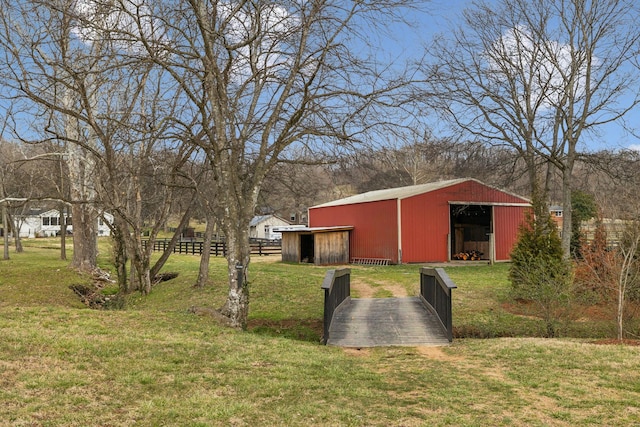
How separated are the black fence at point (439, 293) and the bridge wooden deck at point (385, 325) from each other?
0.15m

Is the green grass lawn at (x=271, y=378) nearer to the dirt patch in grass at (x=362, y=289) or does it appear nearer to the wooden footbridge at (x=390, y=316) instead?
the wooden footbridge at (x=390, y=316)

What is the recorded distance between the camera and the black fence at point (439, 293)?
8656 millimetres

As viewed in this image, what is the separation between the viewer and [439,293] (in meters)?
9.84

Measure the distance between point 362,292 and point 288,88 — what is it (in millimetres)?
7417

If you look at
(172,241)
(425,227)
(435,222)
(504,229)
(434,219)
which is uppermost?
(434,219)

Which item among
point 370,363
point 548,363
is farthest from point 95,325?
point 548,363

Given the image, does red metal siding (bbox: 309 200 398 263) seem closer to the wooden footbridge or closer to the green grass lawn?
the wooden footbridge

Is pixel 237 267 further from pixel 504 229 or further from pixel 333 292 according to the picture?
pixel 504 229

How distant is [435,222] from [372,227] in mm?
3131

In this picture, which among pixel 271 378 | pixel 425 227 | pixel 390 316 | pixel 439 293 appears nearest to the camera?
pixel 271 378

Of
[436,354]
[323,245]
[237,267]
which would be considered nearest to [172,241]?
[237,267]

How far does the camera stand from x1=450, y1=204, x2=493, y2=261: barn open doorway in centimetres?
2652

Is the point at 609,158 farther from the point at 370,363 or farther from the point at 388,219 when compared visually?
the point at 370,363

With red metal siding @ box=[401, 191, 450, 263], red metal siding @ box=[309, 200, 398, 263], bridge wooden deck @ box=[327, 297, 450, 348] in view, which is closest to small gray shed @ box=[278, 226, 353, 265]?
red metal siding @ box=[309, 200, 398, 263]
